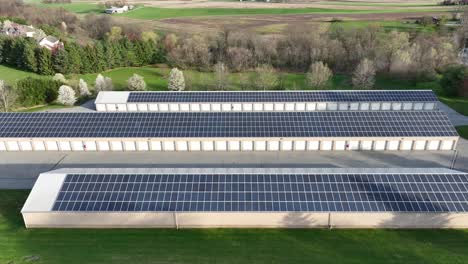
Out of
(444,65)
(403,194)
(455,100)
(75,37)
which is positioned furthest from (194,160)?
(75,37)

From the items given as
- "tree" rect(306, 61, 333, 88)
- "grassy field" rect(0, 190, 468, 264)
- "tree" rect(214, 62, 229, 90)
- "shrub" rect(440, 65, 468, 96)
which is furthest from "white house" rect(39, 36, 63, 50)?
"shrub" rect(440, 65, 468, 96)

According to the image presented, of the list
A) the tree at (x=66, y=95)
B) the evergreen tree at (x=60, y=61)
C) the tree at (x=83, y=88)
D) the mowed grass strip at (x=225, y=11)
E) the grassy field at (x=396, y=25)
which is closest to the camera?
the tree at (x=66, y=95)

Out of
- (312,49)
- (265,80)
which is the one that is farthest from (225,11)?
(265,80)

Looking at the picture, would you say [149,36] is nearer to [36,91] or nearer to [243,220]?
[36,91]

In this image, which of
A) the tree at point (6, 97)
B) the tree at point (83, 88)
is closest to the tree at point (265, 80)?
the tree at point (83, 88)

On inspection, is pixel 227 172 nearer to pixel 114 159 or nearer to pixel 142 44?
pixel 114 159

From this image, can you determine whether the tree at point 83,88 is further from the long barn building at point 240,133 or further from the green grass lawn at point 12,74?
the green grass lawn at point 12,74

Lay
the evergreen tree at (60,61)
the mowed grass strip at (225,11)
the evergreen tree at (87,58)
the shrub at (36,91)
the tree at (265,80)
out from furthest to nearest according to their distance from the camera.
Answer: the mowed grass strip at (225,11)
the evergreen tree at (87,58)
the evergreen tree at (60,61)
the tree at (265,80)
the shrub at (36,91)
